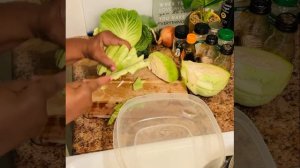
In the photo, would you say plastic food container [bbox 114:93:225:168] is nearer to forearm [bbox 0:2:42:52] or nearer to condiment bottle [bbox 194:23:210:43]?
condiment bottle [bbox 194:23:210:43]

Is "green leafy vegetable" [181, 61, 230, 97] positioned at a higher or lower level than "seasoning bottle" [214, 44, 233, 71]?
lower

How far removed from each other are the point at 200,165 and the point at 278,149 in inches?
6.8

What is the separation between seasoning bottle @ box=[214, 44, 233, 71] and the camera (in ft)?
2.31

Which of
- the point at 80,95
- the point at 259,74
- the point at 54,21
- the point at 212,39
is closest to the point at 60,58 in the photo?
the point at 54,21

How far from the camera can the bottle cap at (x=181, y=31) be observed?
2.52ft

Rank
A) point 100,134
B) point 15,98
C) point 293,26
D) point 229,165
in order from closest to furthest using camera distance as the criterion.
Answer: point 15,98 < point 293,26 < point 229,165 < point 100,134

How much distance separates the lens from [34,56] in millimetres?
255

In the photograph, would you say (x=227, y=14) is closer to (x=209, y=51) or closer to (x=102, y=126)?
(x=209, y=51)

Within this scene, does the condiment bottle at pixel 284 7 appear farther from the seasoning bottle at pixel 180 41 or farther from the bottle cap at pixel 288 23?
the seasoning bottle at pixel 180 41

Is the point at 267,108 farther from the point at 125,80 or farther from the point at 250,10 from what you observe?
the point at 125,80

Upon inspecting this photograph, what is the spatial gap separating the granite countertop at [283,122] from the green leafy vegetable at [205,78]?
0.21 metres

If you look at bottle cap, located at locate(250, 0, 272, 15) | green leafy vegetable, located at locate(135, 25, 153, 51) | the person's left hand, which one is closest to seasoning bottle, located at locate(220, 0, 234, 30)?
green leafy vegetable, located at locate(135, 25, 153, 51)

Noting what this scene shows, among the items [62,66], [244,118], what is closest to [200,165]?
[244,118]

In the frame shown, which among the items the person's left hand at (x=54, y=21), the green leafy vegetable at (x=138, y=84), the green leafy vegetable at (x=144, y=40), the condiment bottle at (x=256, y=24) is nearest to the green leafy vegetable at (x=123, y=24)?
the green leafy vegetable at (x=144, y=40)
